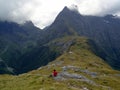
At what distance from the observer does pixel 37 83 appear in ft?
618

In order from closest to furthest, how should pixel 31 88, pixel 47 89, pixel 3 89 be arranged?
pixel 47 89 < pixel 31 88 < pixel 3 89

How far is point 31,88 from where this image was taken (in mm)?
171250

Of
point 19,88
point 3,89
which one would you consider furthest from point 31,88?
point 3,89

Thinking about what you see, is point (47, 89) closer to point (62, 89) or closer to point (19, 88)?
point (62, 89)

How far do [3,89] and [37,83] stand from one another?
22020 mm

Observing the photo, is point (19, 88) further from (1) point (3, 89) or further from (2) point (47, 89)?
(2) point (47, 89)

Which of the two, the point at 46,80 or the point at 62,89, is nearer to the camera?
the point at 62,89

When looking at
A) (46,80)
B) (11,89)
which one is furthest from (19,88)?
(46,80)

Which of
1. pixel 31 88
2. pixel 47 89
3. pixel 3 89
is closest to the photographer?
pixel 47 89

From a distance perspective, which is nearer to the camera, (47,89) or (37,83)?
(47,89)

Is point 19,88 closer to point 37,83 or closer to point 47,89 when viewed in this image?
point 37,83

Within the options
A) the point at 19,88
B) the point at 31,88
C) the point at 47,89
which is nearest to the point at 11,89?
the point at 19,88

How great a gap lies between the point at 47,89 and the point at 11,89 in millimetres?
32722

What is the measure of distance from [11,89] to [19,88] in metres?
5.10
